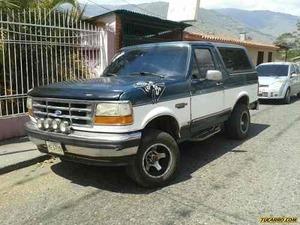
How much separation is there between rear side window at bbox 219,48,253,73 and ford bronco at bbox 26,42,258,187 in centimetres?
34

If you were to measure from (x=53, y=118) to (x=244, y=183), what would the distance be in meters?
2.68

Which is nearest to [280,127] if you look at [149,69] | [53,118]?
[149,69]

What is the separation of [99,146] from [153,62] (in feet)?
6.66

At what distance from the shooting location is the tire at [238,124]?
7852mm

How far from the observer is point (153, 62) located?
629cm

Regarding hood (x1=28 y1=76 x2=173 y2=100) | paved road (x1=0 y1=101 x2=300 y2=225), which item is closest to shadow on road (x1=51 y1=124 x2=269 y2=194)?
paved road (x1=0 y1=101 x2=300 y2=225)

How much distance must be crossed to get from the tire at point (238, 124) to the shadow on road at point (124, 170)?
18 centimetres

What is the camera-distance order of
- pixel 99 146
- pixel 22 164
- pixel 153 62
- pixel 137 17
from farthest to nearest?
1. pixel 137 17
2. pixel 22 164
3. pixel 153 62
4. pixel 99 146

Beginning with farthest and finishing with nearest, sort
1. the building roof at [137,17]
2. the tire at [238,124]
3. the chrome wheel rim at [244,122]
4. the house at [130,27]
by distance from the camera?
the building roof at [137,17]
the house at [130,27]
the chrome wheel rim at [244,122]
the tire at [238,124]

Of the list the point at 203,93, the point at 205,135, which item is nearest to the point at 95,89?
the point at 203,93

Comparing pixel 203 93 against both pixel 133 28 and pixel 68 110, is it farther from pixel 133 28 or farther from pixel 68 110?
pixel 133 28

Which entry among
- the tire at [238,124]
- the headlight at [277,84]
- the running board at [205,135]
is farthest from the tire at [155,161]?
the headlight at [277,84]

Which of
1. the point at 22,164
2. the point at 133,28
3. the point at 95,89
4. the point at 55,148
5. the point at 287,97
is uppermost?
the point at 133,28

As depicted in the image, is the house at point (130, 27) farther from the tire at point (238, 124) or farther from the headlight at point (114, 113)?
the headlight at point (114, 113)
